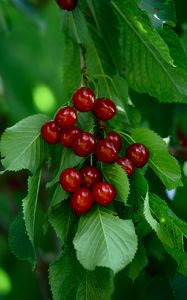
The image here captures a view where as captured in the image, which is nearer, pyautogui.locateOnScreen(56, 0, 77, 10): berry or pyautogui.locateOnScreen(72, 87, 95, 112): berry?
pyautogui.locateOnScreen(72, 87, 95, 112): berry

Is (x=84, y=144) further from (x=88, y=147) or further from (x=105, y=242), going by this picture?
(x=105, y=242)

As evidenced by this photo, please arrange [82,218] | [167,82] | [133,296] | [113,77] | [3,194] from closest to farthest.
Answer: [82,218] → [167,82] → [113,77] → [133,296] → [3,194]

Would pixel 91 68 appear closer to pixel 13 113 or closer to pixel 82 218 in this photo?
pixel 82 218

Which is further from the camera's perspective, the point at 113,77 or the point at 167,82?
the point at 113,77

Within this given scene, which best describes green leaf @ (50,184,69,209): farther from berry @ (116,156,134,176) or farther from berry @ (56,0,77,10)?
berry @ (56,0,77,10)

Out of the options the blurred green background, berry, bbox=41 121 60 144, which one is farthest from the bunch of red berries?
the blurred green background

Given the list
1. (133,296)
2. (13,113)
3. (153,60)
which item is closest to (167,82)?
(153,60)
